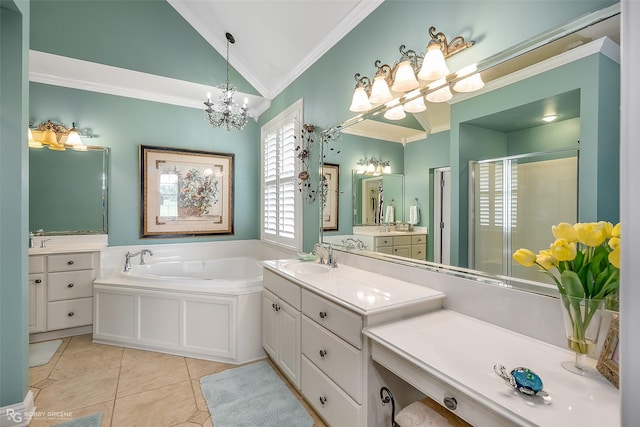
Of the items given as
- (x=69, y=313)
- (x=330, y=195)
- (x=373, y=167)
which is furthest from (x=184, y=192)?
(x=373, y=167)

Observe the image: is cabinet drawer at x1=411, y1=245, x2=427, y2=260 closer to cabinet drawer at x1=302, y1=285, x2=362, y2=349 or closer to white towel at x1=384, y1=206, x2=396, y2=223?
white towel at x1=384, y1=206, x2=396, y2=223

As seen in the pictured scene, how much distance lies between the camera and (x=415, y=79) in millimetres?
1695

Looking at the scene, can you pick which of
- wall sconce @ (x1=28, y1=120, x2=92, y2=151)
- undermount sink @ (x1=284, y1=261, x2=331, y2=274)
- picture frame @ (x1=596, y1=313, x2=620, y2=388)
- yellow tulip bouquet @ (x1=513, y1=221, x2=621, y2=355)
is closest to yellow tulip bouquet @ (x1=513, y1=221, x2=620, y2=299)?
yellow tulip bouquet @ (x1=513, y1=221, x2=621, y2=355)

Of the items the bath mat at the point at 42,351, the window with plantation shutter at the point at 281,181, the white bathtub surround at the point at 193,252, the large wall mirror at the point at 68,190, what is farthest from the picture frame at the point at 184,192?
the bath mat at the point at 42,351

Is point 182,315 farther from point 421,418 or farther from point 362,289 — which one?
point 421,418

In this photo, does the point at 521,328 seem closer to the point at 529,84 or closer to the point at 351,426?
the point at 351,426

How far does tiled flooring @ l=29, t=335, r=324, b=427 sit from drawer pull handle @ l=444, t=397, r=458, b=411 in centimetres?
113

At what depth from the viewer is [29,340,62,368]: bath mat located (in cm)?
250

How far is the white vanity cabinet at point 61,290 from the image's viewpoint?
2.81 meters

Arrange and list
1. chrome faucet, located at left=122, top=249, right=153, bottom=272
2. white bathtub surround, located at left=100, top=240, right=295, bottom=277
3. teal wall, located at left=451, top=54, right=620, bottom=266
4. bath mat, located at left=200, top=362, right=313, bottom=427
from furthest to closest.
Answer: white bathtub surround, located at left=100, top=240, right=295, bottom=277 < chrome faucet, located at left=122, top=249, right=153, bottom=272 < bath mat, located at left=200, top=362, right=313, bottom=427 < teal wall, located at left=451, top=54, right=620, bottom=266

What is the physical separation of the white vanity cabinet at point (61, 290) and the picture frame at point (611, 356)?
3.82 metres

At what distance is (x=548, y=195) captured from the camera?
3.96ft

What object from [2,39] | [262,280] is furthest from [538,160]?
[2,39]

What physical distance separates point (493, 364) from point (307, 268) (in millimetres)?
1507
